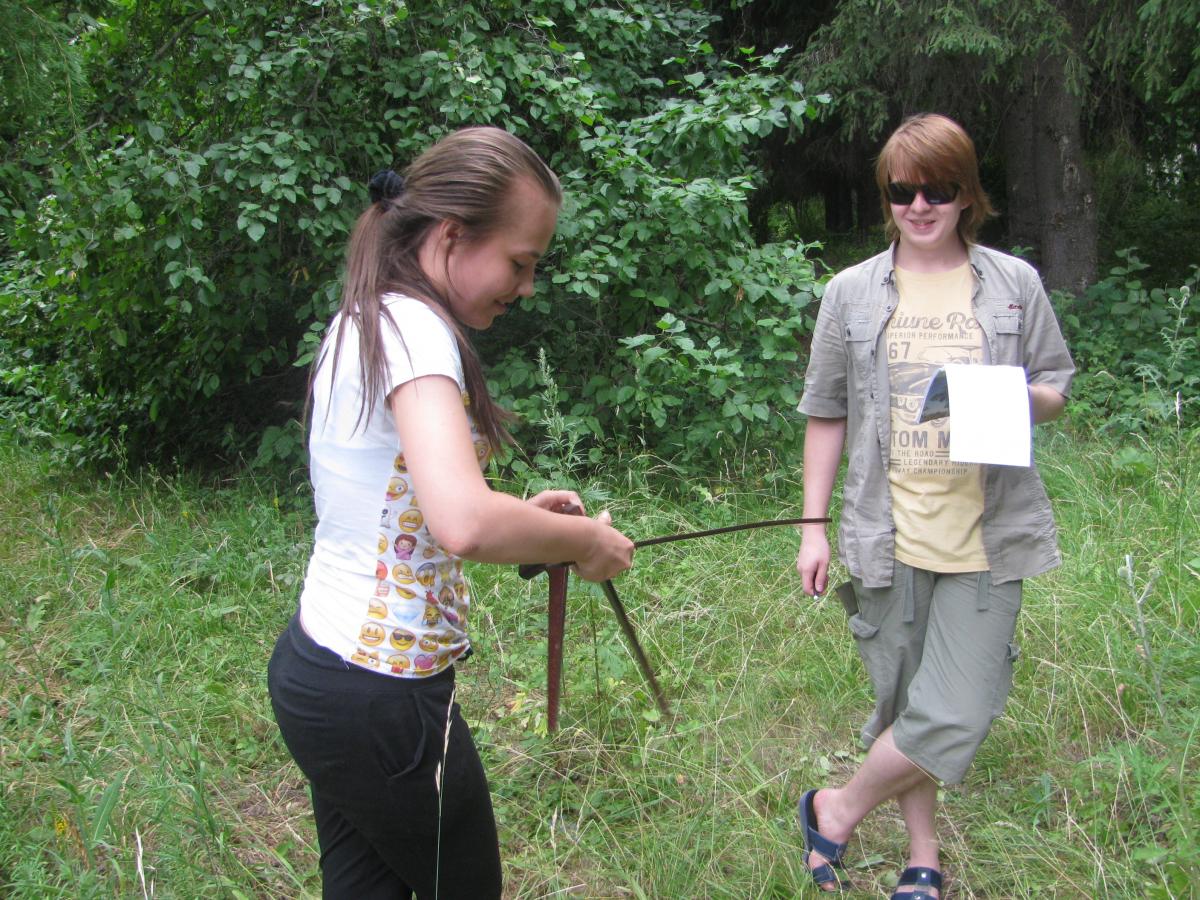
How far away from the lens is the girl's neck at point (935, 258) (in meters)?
2.30

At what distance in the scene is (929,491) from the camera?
224 centimetres

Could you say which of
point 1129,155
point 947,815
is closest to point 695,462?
point 947,815

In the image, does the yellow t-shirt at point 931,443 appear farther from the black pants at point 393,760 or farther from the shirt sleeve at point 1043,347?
the black pants at point 393,760

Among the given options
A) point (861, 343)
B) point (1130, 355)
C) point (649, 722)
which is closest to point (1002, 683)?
point (861, 343)

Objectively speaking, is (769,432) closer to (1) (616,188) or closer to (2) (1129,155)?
(1) (616,188)

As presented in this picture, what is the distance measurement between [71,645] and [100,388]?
9.05 feet

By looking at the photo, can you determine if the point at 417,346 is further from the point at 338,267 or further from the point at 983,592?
the point at 338,267

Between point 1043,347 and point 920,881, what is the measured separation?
4.20ft

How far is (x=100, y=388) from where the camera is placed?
6051 millimetres

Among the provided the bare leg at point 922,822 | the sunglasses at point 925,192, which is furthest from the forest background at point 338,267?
the sunglasses at point 925,192

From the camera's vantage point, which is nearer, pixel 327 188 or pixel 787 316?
pixel 327 188

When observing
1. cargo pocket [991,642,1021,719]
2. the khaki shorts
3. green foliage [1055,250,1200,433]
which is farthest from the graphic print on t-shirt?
green foliage [1055,250,1200,433]

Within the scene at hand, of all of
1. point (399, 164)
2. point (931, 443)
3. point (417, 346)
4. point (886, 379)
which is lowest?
point (931, 443)

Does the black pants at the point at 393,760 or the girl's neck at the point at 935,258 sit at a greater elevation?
the girl's neck at the point at 935,258
